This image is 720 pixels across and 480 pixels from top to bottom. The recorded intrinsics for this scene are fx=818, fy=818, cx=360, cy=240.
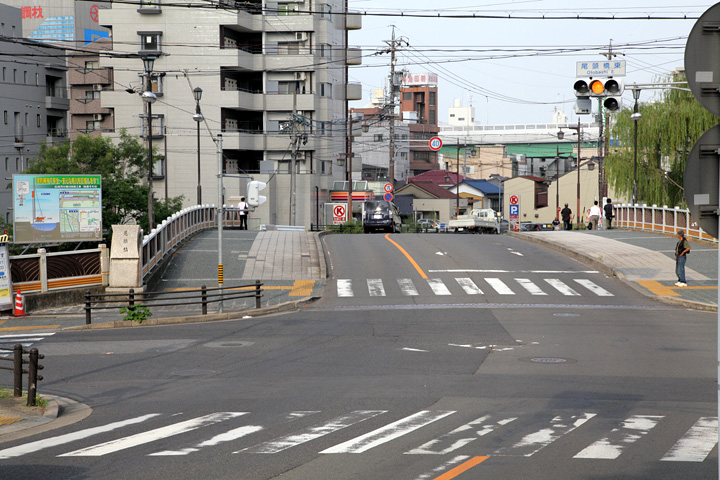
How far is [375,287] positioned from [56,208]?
1238cm

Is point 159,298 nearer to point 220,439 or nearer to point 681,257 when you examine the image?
point 220,439

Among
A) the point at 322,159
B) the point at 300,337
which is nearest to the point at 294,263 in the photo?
the point at 300,337

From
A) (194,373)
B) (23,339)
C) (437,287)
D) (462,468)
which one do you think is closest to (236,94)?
(437,287)

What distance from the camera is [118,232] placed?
91.0ft

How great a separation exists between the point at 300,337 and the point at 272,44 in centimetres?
5708

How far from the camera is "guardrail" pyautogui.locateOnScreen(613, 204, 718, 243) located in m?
39.5

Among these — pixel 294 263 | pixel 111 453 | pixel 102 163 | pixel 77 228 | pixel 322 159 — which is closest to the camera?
pixel 111 453

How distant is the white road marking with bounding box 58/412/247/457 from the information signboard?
69.5 feet

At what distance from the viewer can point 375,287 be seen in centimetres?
2962

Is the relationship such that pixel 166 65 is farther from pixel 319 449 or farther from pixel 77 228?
pixel 319 449

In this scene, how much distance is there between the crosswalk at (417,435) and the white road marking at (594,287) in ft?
56.6

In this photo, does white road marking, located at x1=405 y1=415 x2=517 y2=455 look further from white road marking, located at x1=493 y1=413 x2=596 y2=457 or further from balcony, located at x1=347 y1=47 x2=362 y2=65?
balcony, located at x1=347 y1=47 x2=362 y2=65

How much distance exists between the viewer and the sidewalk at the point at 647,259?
2779 centimetres

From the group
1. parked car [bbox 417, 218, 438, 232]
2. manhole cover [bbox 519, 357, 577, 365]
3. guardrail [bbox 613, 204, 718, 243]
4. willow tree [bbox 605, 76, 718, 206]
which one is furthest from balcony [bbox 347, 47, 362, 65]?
manhole cover [bbox 519, 357, 577, 365]
